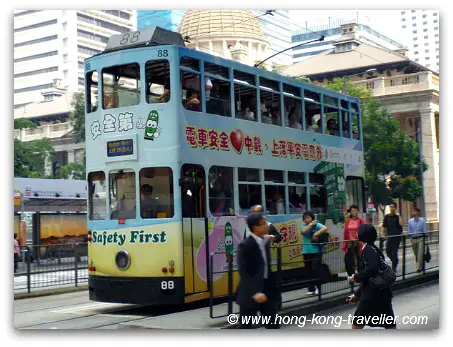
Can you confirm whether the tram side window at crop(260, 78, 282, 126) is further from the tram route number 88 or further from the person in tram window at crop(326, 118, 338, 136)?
the tram route number 88

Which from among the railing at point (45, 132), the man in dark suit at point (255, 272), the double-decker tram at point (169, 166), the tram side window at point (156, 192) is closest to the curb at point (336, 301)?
the double-decker tram at point (169, 166)

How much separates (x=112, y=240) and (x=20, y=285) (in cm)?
466

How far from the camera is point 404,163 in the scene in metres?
15.7

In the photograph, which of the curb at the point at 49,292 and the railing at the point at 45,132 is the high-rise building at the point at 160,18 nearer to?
the railing at the point at 45,132

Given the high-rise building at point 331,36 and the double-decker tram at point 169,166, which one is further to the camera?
the high-rise building at point 331,36

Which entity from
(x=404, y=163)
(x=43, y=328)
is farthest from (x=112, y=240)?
(x=404, y=163)

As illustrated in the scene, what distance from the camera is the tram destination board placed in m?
12.1

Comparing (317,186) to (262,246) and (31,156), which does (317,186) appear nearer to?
(31,156)

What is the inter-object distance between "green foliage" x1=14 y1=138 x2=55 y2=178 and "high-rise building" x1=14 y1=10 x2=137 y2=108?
0.84 meters

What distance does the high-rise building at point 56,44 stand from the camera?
11898mm

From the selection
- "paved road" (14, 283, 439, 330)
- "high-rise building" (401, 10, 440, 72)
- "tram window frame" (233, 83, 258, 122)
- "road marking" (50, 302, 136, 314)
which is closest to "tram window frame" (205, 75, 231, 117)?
"tram window frame" (233, 83, 258, 122)

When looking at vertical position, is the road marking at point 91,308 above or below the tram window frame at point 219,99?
below

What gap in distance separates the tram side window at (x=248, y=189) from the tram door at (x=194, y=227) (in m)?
0.84

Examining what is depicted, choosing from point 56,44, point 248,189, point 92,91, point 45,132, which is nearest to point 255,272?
point 248,189
